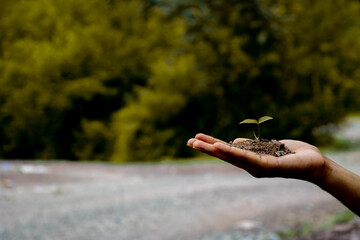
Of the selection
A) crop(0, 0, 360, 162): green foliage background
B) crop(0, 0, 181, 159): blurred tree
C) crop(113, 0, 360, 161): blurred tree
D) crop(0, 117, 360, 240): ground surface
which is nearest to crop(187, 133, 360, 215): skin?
crop(0, 117, 360, 240): ground surface

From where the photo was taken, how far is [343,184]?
190 cm

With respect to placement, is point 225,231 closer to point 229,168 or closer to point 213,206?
point 213,206

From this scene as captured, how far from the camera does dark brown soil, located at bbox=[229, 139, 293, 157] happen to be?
2040 mm

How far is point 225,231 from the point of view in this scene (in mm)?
5266

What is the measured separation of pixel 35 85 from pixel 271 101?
301 inches

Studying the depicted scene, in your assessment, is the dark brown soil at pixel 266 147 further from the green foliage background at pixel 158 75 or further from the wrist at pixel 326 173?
the green foliage background at pixel 158 75

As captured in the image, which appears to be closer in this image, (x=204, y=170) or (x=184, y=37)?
(x=204, y=170)

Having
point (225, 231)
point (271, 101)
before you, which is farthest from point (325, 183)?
point (271, 101)

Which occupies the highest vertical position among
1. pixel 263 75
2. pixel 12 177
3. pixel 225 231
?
pixel 263 75

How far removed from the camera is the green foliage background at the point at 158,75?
13617mm

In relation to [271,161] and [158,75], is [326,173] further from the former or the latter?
[158,75]

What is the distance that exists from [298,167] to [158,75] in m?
12.2

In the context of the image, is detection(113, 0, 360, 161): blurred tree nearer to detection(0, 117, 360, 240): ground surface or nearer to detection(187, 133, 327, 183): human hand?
detection(0, 117, 360, 240): ground surface

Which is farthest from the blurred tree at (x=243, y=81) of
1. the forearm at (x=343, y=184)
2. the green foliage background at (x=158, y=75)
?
the forearm at (x=343, y=184)
